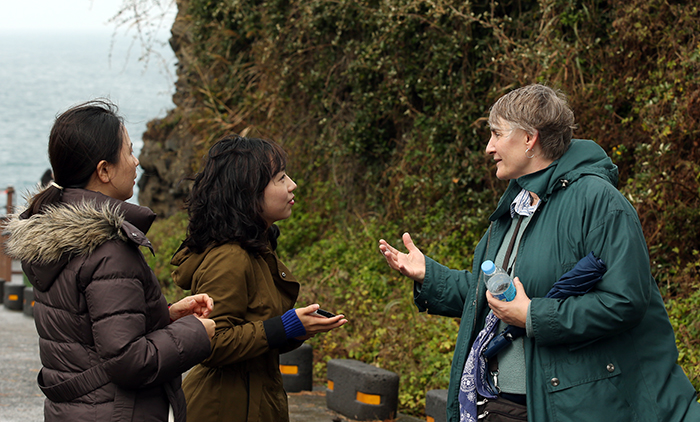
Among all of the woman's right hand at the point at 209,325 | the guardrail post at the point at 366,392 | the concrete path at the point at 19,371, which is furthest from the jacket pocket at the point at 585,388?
the concrete path at the point at 19,371

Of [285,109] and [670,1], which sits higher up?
[670,1]

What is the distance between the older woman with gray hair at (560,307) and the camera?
2137 millimetres

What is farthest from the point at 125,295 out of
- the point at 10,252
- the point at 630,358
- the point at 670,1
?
the point at 670,1

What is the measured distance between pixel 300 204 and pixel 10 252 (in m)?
7.08

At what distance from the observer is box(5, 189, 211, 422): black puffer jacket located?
6.77ft

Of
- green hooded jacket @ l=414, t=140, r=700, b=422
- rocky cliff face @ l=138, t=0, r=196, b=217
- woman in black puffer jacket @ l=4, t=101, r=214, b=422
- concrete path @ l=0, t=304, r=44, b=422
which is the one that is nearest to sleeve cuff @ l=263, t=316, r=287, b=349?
woman in black puffer jacket @ l=4, t=101, r=214, b=422

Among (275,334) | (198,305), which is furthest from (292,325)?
(198,305)

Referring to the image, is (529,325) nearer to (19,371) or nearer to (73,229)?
(73,229)

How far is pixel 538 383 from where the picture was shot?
2215mm

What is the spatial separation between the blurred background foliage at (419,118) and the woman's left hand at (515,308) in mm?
2368

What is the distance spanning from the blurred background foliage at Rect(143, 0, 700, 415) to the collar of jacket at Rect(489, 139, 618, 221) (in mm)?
2300

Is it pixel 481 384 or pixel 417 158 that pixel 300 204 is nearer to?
pixel 417 158

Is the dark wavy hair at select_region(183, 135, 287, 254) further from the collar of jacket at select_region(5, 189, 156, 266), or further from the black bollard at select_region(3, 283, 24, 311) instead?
the black bollard at select_region(3, 283, 24, 311)

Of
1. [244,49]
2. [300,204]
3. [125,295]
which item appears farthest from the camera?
[244,49]
